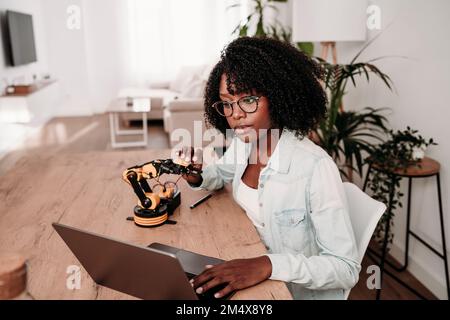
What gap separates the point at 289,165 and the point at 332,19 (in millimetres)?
1365

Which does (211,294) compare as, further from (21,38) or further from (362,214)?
(21,38)

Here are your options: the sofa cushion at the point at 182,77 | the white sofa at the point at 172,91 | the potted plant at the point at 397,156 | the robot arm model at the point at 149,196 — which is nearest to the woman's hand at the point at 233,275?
the robot arm model at the point at 149,196

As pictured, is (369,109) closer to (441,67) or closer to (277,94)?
(441,67)

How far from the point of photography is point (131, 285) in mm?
815

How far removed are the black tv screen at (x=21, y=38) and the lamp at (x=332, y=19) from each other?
4.18 metres

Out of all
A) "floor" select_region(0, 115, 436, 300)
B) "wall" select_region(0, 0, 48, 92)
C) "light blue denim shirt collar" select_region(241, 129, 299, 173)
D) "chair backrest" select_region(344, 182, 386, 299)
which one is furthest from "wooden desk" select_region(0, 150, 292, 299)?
"wall" select_region(0, 0, 48, 92)

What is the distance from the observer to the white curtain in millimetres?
6609

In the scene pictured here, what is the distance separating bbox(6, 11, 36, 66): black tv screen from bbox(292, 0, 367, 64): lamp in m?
4.18

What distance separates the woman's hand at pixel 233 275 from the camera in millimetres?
824

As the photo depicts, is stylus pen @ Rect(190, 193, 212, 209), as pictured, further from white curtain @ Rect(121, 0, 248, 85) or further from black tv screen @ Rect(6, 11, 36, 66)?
white curtain @ Rect(121, 0, 248, 85)
